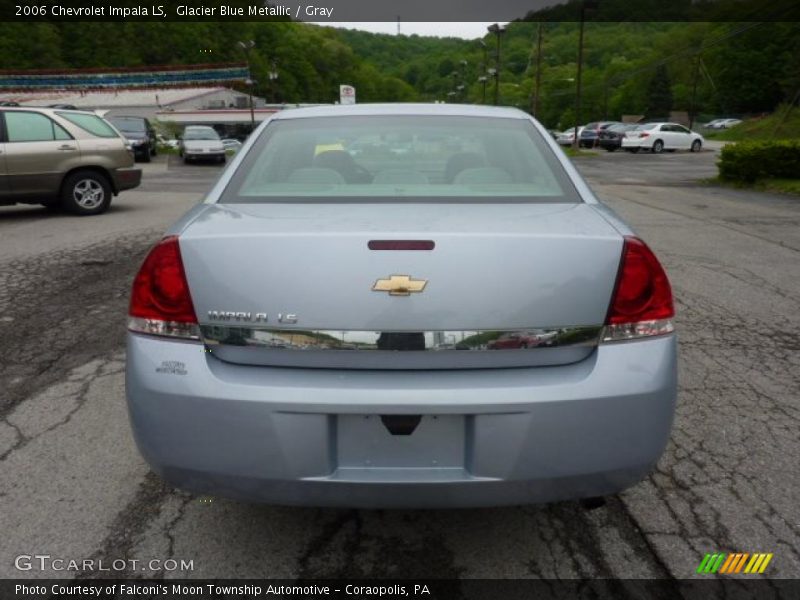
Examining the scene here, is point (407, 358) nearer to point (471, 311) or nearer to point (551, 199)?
point (471, 311)

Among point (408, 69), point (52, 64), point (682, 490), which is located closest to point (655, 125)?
point (682, 490)

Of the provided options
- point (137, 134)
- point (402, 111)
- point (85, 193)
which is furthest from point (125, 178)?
point (137, 134)

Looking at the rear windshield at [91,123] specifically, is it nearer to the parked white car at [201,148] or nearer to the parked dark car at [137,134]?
the parked dark car at [137,134]

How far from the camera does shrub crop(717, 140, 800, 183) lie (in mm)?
14547

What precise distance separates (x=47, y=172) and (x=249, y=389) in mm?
9357

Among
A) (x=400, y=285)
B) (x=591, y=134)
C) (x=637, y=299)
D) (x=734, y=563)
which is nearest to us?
(x=400, y=285)

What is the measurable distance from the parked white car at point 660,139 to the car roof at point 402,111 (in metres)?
34.1

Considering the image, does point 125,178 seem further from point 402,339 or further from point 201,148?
point 201,148

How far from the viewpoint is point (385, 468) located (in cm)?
189

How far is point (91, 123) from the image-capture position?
10.3 m

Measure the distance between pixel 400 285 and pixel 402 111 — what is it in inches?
60.8

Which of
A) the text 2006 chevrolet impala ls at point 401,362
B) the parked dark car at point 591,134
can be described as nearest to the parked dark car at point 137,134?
the text 2006 chevrolet impala ls at point 401,362

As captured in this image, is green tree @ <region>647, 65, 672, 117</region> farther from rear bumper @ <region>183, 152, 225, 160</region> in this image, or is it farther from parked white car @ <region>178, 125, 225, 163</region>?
rear bumper @ <region>183, 152, 225, 160</region>

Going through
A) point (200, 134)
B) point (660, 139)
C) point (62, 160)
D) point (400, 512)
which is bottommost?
point (660, 139)
